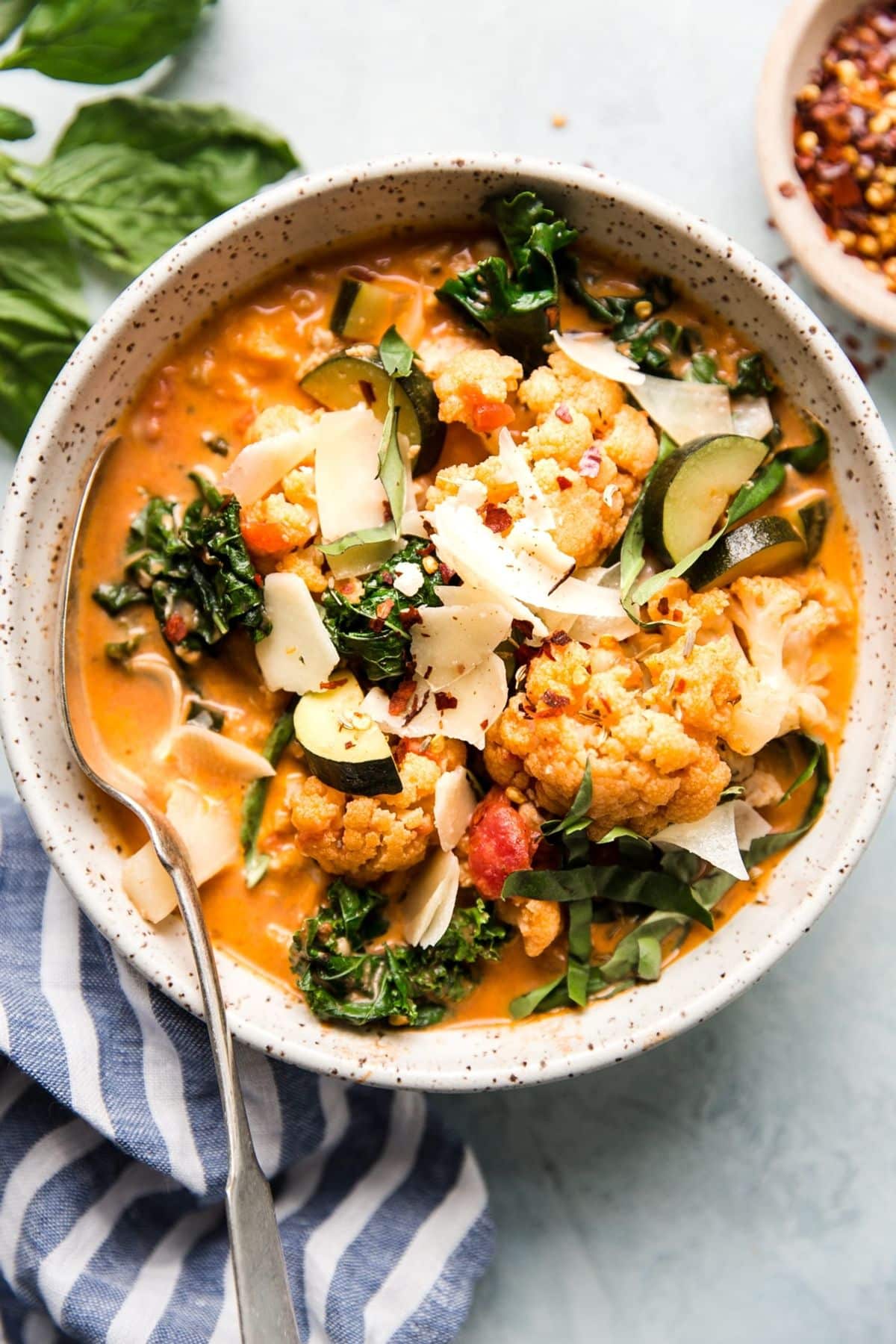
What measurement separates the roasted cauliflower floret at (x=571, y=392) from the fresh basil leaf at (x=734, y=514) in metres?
0.27

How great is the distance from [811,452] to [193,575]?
5.07 feet

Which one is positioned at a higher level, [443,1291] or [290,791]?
[290,791]

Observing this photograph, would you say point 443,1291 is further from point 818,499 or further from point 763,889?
point 818,499

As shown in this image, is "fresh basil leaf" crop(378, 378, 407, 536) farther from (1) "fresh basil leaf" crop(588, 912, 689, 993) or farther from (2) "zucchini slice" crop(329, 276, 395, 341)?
(1) "fresh basil leaf" crop(588, 912, 689, 993)

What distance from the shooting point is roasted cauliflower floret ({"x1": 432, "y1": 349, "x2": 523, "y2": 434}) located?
2.65 metres

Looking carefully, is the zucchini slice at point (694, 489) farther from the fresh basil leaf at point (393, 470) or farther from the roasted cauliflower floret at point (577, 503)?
the fresh basil leaf at point (393, 470)

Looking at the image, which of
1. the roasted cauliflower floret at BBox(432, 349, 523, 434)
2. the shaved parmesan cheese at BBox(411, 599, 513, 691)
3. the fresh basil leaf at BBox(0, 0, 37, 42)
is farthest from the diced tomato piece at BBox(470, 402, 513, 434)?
the fresh basil leaf at BBox(0, 0, 37, 42)

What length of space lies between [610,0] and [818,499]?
5.16ft

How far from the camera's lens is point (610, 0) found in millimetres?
3197

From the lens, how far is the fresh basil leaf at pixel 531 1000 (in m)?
2.75

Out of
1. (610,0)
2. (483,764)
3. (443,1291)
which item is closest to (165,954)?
(483,764)

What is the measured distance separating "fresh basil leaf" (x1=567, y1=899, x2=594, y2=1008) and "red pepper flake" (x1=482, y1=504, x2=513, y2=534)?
914mm

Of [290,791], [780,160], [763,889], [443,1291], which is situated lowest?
[443,1291]

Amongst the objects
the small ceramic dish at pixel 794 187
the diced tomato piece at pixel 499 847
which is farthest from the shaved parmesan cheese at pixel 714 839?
the small ceramic dish at pixel 794 187
